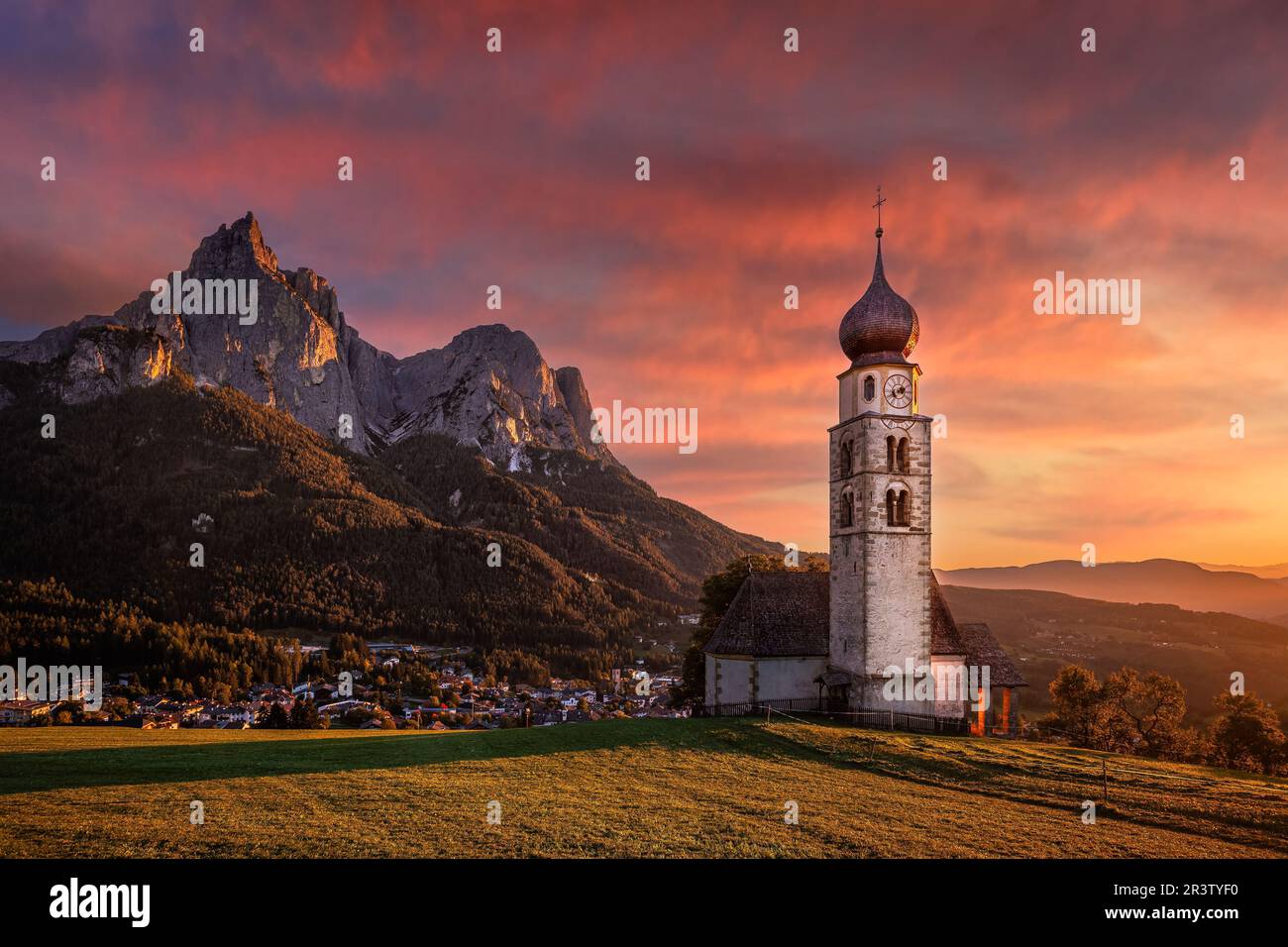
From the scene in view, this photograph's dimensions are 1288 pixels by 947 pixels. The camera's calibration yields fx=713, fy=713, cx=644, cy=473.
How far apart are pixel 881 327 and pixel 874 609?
52.1 ft

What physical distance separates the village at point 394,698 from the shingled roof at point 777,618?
2962cm

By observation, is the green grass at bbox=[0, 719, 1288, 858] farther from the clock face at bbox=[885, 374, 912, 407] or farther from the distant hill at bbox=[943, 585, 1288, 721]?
the distant hill at bbox=[943, 585, 1288, 721]

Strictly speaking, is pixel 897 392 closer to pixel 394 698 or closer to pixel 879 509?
pixel 879 509

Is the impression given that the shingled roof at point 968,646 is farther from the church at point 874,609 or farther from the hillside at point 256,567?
the hillside at point 256,567

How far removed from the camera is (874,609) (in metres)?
38.1

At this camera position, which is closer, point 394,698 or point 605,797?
point 605,797

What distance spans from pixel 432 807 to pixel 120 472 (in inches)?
8980

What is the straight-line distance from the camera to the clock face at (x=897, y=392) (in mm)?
40281

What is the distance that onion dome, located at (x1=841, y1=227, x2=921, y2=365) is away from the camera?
134 ft

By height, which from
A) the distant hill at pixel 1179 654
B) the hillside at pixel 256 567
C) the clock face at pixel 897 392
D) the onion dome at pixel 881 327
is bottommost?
the distant hill at pixel 1179 654

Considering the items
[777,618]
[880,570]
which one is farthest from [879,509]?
[777,618]

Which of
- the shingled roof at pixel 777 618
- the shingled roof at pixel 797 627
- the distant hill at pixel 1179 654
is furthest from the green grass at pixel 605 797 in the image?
the distant hill at pixel 1179 654
